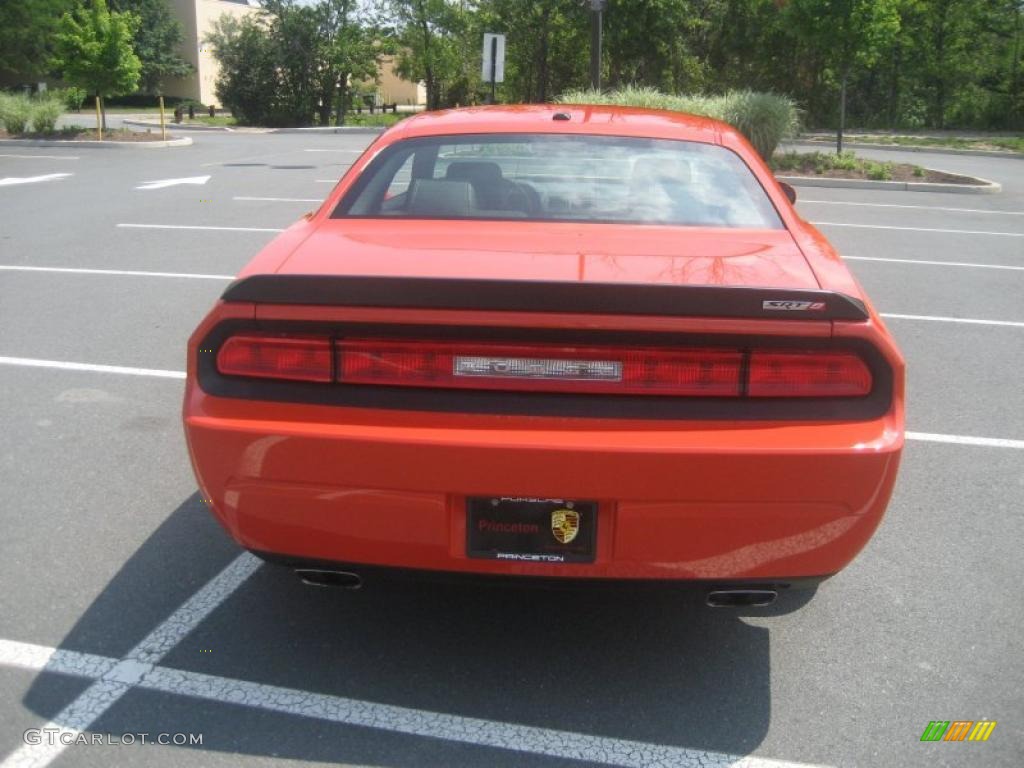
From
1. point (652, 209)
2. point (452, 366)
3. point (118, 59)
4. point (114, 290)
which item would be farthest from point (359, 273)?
point (118, 59)

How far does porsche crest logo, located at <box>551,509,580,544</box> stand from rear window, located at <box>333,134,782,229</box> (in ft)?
4.05

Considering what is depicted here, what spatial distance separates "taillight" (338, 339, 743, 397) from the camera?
8.63 ft

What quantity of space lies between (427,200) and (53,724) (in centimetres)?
205

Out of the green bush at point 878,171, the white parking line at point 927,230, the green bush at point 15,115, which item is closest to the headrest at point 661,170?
the white parking line at point 927,230

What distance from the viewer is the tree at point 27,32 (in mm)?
50094

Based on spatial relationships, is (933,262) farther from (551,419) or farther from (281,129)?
(281,129)

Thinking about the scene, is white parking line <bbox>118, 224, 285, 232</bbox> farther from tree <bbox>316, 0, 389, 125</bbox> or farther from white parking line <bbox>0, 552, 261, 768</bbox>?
tree <bbox>316, 0, 389, 125</bbox>

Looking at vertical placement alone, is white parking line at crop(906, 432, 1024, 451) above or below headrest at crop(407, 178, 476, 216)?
below

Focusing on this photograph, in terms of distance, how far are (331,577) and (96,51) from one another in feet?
88.3

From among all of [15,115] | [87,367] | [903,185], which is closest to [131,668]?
[87,367]

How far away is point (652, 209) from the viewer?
140 inches

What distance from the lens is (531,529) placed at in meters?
2.66

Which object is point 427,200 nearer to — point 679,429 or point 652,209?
point 652,209

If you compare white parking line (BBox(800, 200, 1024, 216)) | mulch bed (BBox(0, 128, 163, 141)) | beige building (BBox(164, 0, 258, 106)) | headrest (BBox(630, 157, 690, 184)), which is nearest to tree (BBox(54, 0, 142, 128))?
mulch bed (BBox(0, 128, 163, 141))
